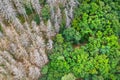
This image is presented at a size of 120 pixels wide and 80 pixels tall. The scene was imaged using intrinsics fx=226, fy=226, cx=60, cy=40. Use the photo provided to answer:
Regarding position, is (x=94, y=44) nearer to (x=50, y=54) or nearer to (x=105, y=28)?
(x=105, y=28)

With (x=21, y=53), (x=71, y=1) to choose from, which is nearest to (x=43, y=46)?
(x=21, y=53)

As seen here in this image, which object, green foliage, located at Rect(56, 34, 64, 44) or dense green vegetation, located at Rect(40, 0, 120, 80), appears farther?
green foliage, located at Rect(56, 34, 64, 44)

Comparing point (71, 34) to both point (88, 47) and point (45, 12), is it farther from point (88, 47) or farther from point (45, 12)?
point (45, 12)

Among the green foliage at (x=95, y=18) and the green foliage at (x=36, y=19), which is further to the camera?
the green foliage at (x=36, y=19)

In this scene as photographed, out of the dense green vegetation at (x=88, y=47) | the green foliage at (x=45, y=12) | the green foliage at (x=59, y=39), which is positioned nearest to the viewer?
the dense green vegetation at (x=88, y=47)

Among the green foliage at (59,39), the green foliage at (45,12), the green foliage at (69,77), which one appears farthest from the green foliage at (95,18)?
the green foliage at (69,77)

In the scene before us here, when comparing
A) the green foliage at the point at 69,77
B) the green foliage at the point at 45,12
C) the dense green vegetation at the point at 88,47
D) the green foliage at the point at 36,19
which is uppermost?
the green foliage at the point at 45,12

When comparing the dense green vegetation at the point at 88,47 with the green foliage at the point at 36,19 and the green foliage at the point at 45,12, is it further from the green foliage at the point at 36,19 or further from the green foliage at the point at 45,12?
the green foliage at the point at 36,19

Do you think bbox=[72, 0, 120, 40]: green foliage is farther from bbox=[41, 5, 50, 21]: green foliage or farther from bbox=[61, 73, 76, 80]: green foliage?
bbox=[61, 73, 76, 80]: green foliage

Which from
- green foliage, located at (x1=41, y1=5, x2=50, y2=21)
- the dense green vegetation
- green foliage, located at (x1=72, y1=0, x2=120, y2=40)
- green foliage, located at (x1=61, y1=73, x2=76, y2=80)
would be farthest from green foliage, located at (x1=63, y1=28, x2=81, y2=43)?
green foliage, located at (x1=61, y1=73, x2=76, y2=80)
